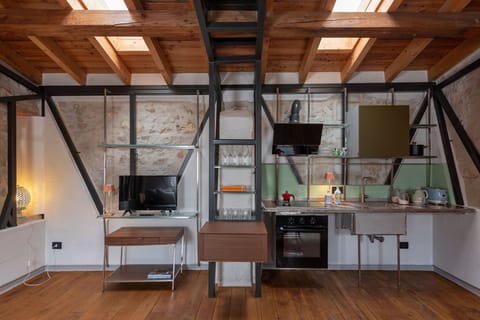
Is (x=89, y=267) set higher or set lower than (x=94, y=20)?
lower

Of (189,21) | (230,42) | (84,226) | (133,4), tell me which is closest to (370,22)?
(230,42)

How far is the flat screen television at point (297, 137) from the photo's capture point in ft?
10.6

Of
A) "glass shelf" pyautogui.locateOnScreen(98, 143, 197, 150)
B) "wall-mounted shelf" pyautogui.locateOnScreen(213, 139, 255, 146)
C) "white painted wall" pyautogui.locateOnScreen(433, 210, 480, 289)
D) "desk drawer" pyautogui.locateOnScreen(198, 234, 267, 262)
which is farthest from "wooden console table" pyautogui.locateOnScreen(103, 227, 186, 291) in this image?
"white painted wall" pyautogui.locateOnScreen(433, 210, 480, 289)

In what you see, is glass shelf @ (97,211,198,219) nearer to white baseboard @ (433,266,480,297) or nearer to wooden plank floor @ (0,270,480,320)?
wooden plank floor @ (0,270,480,320)

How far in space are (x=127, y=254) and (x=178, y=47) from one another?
9.11ft

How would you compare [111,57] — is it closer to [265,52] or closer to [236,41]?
[236,41]

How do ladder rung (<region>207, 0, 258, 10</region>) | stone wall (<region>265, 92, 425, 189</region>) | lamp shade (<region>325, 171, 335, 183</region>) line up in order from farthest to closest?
stone wall (<region>265, 92, 425, 189</region>)
lamp shade (<region>325, 171, 335, 183</region>)
ladder rung (<region>207, 0, 258, 10</region>)

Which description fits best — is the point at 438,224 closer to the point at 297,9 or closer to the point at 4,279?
the point at 297,9

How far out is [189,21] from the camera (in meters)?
2.45

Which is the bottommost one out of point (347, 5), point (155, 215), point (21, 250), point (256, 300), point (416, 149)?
point (256, 300)

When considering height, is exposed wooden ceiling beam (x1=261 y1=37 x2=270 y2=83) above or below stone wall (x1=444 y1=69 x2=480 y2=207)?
above

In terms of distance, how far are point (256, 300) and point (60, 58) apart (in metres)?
3.50

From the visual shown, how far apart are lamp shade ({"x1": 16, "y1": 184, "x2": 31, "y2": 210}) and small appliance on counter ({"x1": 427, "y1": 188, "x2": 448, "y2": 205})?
5.11 meters

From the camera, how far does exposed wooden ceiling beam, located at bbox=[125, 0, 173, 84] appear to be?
8.01 ft
